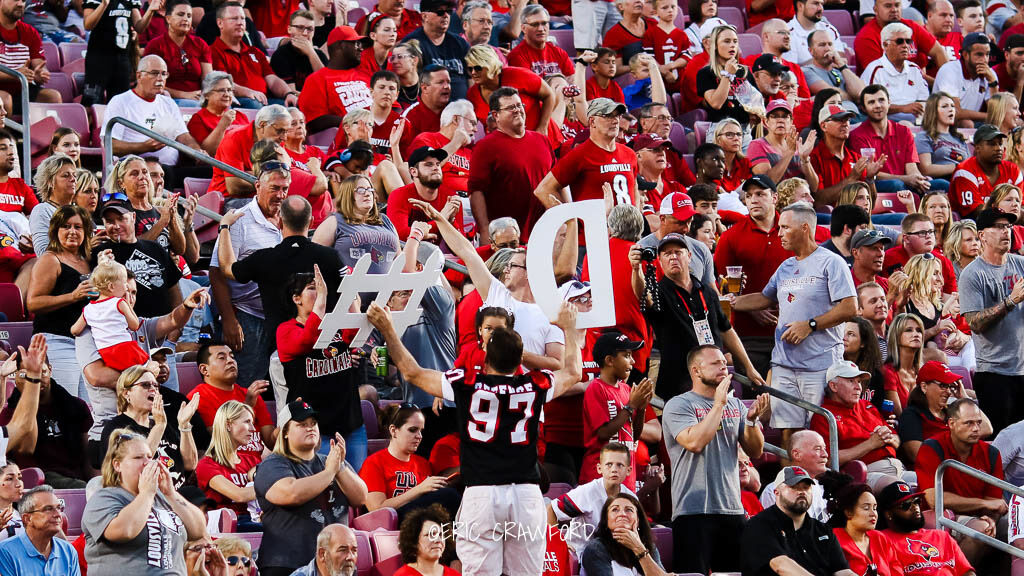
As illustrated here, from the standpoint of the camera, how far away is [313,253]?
870cm

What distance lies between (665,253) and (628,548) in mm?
1897

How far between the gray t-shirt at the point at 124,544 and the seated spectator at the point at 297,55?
19.9 ft

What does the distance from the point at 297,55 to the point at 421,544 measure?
→ 6158 mm

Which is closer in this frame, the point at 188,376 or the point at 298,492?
the point at 298,492

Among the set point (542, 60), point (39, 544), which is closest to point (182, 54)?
point (542, 60)

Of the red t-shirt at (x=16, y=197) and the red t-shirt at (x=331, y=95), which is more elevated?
the red t-shirt at (x=331, y=95)

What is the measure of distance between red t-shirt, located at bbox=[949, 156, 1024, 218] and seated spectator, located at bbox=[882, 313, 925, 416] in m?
2.45

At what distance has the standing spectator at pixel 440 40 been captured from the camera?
1247 cm

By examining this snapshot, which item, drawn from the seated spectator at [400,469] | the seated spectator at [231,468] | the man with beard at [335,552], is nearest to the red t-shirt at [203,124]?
the seated spectator at [231,468]

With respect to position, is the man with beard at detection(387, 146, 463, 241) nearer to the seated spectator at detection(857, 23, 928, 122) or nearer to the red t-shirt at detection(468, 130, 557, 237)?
the red t-shirt at detection(468, 130, 557, 237)

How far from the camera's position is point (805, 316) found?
383 inches

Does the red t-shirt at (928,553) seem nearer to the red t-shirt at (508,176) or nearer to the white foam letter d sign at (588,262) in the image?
the white foam letter d sign at (588,262)

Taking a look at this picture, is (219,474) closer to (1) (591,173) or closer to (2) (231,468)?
(2) (231,468)

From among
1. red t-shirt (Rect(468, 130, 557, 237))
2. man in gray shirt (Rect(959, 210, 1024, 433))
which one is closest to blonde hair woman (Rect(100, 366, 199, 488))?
red t-shirt (Rect(468, 130, 557, 237))
